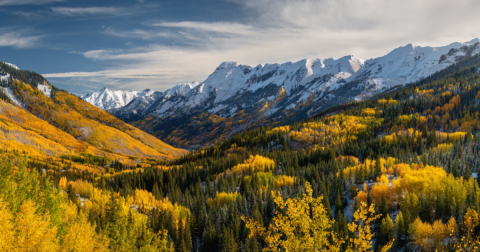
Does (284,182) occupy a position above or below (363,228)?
below

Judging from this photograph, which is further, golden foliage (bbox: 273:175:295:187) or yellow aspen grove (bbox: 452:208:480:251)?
golden foliage (bbox: 273:175:295:187)

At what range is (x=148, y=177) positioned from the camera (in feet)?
480

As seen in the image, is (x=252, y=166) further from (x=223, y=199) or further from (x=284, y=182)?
(x=223, y=199)

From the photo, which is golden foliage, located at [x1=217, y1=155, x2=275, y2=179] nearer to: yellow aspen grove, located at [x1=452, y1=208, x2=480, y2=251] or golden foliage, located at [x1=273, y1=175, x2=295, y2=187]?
golden foliage, located at [x1=273, y1=175, x2=295, y2=187]

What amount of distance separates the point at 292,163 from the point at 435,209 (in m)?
84.1

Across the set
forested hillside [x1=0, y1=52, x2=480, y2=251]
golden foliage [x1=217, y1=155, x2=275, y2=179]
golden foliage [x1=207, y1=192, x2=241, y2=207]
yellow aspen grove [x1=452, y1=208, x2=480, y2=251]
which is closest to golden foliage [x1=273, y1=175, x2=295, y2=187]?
forested hillside [x1=0, y1=52, x2=480, y2=251]

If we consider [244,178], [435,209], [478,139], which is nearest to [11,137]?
[244,178]

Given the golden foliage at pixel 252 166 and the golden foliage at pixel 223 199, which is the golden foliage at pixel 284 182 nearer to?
the golden foliage at pixel 252 166

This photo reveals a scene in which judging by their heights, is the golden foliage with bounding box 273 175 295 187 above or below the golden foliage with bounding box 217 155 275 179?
below

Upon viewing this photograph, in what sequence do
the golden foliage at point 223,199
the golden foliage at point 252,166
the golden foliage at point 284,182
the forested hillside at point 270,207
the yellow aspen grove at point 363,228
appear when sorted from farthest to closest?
the golden foliage at point 252,166 < the golden foliage at point 284,182 < the golden foliage at point 223,199 < the forested hillside at point 270,207 < the yellow aspen grove at point 363,228

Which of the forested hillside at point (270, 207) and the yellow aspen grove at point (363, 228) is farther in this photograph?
the forested hillside at point (270, 207)

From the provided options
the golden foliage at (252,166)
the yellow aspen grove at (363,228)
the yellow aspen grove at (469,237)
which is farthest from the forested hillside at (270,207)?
the golden foliage at (252,166)

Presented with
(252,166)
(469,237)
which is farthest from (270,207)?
(469,237)

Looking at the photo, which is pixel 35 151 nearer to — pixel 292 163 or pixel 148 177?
pixel 148 177
